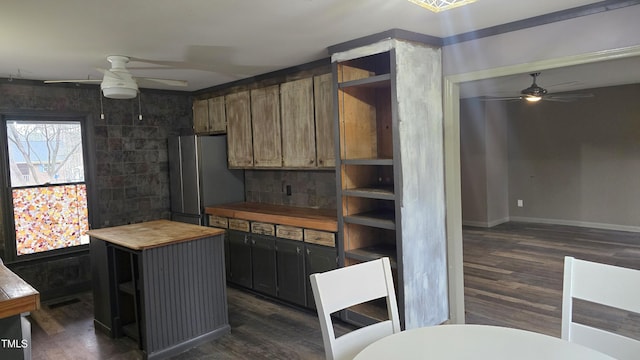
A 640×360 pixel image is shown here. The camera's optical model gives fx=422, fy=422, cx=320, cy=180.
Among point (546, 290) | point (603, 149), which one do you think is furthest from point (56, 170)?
point (603, 149)

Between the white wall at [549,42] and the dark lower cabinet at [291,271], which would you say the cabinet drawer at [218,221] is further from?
the white wall at [549,42]

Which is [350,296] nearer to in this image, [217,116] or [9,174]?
[217,116]

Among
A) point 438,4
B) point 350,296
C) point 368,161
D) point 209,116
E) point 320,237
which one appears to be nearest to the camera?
point 350,296

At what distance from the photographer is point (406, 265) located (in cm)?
304

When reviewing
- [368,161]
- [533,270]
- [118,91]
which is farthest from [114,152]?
[533,270]

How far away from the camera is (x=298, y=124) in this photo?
4016 mm

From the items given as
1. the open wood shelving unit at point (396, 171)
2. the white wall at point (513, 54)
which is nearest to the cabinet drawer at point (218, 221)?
the open wood shelving unit at point (396, 171)

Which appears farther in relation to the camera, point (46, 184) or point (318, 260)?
point (46, 184)

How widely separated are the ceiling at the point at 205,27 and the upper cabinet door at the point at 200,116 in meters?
1.31

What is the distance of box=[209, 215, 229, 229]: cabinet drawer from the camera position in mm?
4535

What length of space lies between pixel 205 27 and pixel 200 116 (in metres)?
2.71

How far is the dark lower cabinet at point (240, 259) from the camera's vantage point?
4.30 meters

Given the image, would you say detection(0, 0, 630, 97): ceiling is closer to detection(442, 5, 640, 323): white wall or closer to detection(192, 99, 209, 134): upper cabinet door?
detection(442, 5, 640, 323): white wall
